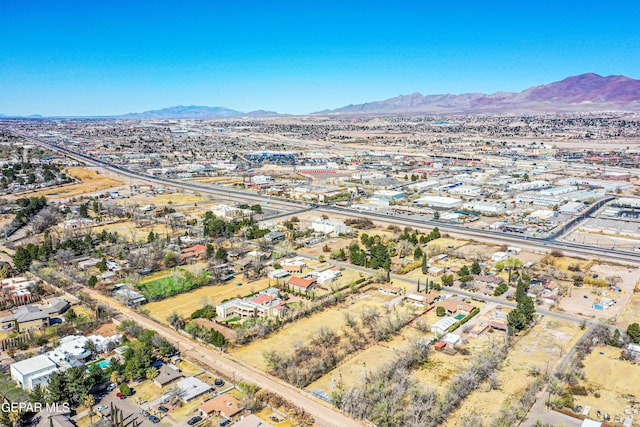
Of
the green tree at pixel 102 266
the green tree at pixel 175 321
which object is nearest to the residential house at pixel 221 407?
the green tree at pixel 175 321

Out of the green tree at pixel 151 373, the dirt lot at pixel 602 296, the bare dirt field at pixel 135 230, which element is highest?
the bare dirt field at pixel 135 230

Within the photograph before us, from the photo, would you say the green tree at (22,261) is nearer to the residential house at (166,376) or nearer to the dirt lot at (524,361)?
the residential house at (166,376)

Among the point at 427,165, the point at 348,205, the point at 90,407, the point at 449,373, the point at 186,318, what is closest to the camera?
the point at 90,407

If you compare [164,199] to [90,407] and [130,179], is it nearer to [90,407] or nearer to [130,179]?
[130,179]

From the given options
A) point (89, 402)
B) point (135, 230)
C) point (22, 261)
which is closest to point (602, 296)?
point (89, 402)

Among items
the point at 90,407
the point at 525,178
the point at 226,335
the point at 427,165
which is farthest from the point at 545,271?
the point at 427,165
